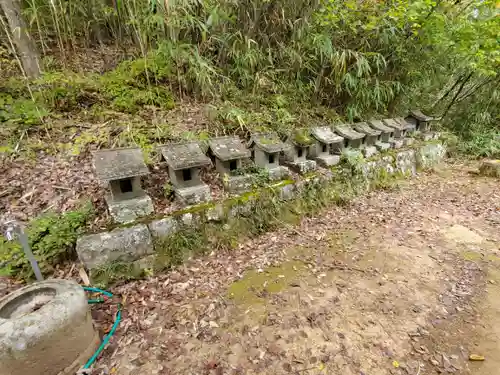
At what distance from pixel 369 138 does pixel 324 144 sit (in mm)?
1231

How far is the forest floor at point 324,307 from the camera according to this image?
180 cm

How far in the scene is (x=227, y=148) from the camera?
310 cm

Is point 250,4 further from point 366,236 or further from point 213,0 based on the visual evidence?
point 366,236

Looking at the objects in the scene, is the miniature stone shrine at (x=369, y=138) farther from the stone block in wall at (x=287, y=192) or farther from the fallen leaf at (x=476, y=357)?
the fallen leaf at (x=476, y=357)

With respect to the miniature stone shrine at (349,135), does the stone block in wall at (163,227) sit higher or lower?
lower

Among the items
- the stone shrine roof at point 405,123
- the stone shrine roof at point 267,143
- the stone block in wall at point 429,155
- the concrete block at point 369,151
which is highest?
the stone shrine roof at point 267,143

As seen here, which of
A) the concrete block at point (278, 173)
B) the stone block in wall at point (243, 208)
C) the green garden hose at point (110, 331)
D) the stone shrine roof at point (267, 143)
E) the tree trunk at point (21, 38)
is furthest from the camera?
the concrete block at point (278, 173)

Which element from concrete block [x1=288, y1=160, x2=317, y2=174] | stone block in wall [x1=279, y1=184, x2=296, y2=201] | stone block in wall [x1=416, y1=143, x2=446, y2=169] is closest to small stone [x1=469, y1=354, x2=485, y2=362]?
stone block in wall [x1=279, y1=184, x2=296, y2=201]

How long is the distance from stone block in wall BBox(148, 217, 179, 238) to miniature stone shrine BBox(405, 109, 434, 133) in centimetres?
587

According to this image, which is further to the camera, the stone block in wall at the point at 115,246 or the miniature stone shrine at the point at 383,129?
the miniature stone shrine at the point at 383,129

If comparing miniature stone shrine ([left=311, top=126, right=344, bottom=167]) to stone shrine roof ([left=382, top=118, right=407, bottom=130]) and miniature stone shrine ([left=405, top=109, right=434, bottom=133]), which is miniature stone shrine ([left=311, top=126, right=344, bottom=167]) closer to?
stone shrine roof ([left=382, top=118, right=407, bottom=130])

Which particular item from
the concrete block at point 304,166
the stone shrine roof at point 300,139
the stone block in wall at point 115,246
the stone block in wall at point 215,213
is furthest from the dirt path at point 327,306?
the stone shrine roof at point 300,139

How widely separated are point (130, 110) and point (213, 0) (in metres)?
1.99

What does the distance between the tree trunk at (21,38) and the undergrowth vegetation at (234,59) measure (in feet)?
0.42
